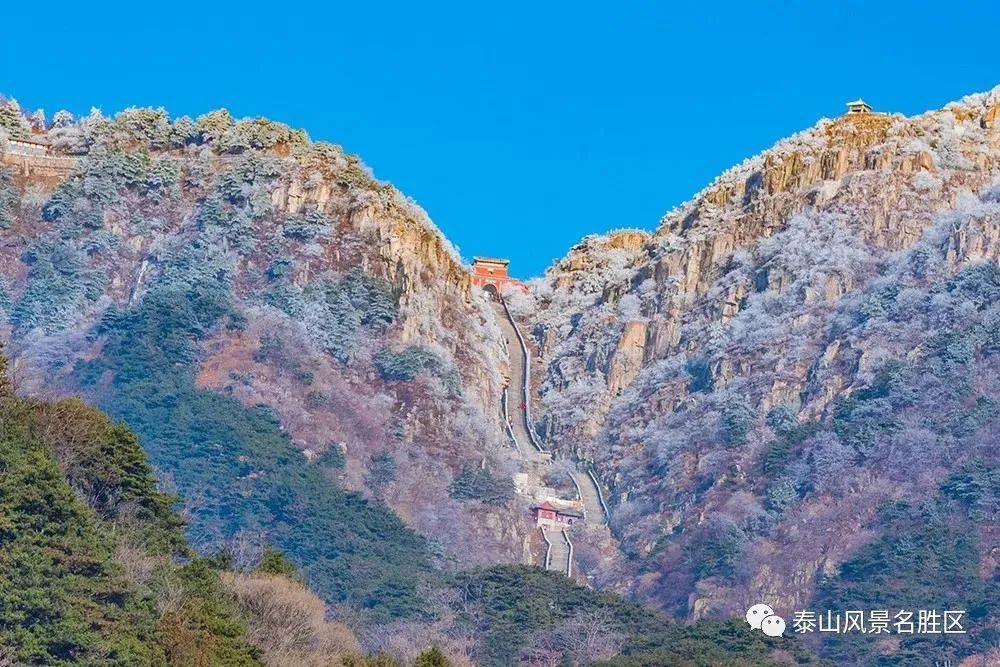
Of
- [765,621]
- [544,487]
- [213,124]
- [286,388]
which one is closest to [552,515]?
[544,487]

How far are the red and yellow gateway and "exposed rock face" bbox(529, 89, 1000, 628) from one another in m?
2.16

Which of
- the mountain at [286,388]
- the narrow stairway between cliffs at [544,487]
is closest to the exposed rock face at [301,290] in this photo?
the mountain at [286,388]

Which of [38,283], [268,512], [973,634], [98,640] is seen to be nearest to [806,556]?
[973,634]

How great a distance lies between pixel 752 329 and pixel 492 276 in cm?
2453

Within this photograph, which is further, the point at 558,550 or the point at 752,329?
the point at 752,329

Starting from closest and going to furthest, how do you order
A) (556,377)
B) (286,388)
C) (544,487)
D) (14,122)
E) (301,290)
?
(286,388), (544,487), (301,290), (556,377), (14,122)

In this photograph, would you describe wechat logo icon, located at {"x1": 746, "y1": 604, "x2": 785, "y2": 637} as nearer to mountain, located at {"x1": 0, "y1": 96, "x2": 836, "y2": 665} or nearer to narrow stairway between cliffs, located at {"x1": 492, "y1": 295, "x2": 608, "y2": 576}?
mountain, located at {"x1": 0, "y1": 96, "x2": 836, "y2": 665}

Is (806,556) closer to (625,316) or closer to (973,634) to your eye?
(973,634)

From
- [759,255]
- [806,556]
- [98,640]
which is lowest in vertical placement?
[98,640]

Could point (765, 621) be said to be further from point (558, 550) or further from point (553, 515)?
point (553, 515)

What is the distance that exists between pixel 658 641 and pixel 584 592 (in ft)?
25.0

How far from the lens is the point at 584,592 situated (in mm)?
116688

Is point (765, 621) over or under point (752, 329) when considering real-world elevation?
under

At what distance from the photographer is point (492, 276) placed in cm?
16462
